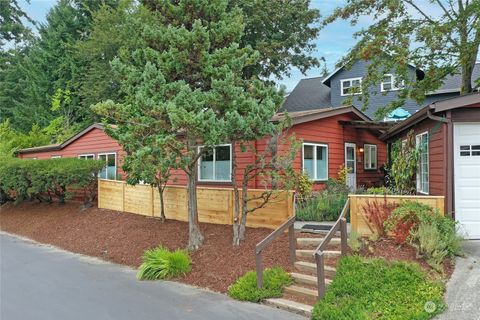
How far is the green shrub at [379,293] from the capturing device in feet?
16.9

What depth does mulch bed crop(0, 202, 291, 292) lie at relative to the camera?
7512 mm

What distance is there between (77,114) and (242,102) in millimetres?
25669

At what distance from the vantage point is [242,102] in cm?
805

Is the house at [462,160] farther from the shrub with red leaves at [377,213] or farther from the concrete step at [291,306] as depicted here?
the concrete step at [291,306]

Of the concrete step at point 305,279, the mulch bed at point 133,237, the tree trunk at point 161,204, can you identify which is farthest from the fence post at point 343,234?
the tree trunk at point 161,204

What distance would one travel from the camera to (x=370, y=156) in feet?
→ 55.8

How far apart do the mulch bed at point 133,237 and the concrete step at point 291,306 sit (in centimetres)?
102

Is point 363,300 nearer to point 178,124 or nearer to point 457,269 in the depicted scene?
point 457,269

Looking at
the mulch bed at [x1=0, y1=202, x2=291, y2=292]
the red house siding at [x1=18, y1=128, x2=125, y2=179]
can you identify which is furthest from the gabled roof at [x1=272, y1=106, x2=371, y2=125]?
the red house siding at [x1=18, y1=128, x2=125, y2=179]

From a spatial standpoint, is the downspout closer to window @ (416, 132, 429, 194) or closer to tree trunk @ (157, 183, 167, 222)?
window @ (416, 132, 429, 194)

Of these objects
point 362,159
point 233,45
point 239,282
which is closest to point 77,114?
point 362,159

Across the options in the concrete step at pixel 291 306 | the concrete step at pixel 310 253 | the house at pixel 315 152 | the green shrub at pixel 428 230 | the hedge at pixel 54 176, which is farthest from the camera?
the hedge at pixel 54 176

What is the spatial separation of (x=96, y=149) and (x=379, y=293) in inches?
583

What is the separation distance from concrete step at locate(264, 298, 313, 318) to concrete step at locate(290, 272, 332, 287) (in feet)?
1.81
